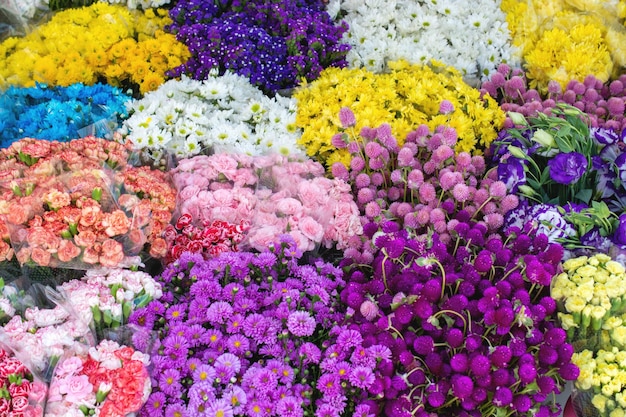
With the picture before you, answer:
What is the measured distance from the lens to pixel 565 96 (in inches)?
116

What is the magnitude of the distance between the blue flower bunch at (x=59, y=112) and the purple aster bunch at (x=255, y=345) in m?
0.94

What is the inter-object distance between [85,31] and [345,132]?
5.36ft

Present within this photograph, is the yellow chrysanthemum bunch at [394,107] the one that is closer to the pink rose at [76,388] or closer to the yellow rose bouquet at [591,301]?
the yellow rose bouquet at [591,301]

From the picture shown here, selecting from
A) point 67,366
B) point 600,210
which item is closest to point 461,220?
point 600,210

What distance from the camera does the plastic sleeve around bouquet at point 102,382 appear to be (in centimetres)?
151

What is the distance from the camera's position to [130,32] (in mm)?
3303

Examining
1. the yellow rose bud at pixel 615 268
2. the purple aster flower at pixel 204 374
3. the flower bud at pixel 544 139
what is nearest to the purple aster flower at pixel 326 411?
the purple aster flower at pixel 204 374

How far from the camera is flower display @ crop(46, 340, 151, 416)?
151 centimetres

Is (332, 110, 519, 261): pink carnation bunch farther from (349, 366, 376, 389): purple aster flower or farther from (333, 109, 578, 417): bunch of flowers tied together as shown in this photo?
(349, 366, 376, 389): purple aster flower

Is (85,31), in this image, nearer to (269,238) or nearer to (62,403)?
(269,238)

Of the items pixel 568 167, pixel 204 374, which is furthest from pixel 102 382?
pixel 568 167

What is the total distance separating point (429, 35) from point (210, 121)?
54.3 inches

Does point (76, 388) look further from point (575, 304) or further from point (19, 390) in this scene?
point (575, 304)

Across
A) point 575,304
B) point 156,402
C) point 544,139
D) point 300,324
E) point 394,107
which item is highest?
point 544,139
